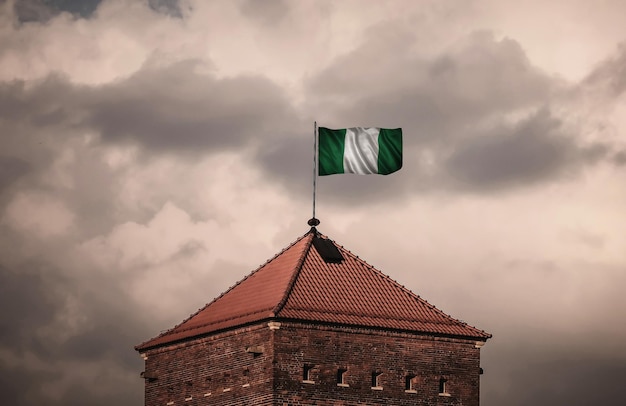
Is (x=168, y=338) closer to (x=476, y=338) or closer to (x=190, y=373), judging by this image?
(x=190, y=373)

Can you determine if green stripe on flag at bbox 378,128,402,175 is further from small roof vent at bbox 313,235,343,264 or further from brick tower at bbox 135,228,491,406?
brick tower at bbox 135,228,491,406

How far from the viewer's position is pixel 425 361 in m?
94.7

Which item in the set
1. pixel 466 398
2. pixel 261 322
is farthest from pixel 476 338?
pixel 261 322

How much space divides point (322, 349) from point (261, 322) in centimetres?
228

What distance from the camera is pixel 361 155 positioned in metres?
96.9

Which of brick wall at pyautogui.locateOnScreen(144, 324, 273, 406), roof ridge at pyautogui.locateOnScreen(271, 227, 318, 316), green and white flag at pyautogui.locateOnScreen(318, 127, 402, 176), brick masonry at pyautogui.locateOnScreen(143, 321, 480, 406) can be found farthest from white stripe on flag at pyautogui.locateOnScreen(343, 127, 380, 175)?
brick wall at pyautogui.locateOnScreen(144, 324, 273, 406)

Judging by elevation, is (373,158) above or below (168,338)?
above

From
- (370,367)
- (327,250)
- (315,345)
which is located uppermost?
(327,250)

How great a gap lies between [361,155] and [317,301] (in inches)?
240

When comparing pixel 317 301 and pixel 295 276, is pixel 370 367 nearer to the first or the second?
pixel 317 301

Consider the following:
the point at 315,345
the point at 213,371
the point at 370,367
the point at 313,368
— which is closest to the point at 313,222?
the point at 315,345

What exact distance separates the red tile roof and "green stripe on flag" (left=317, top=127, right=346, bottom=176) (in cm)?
231

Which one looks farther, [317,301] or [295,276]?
[295,276]

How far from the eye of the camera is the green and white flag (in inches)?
3814
